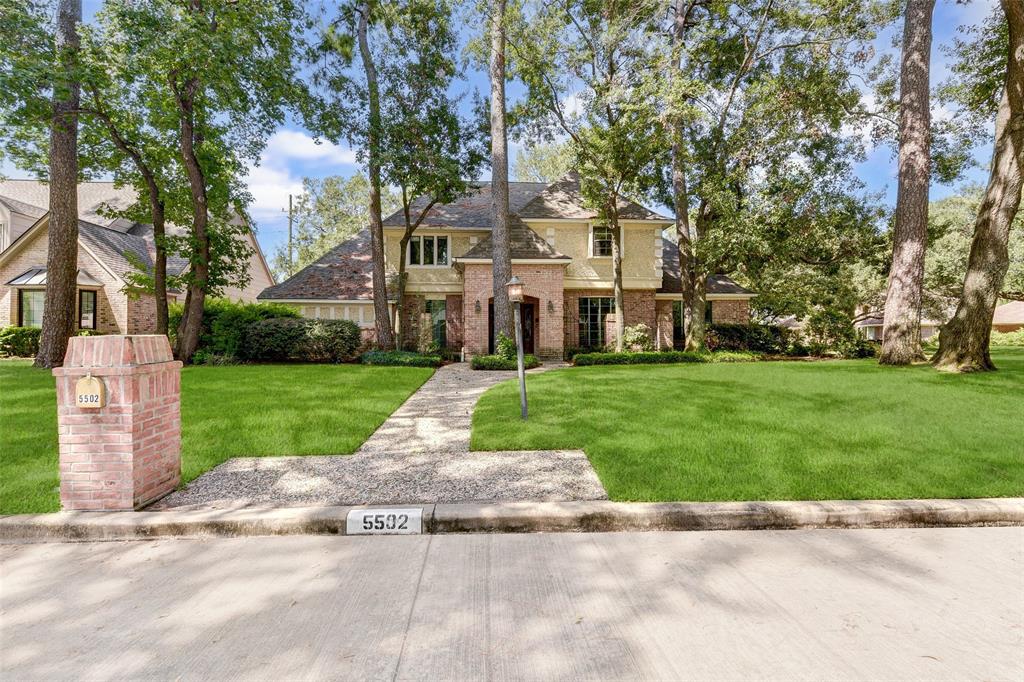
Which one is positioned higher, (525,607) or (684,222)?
(684,222)

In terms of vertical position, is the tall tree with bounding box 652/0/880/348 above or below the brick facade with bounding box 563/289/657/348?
above

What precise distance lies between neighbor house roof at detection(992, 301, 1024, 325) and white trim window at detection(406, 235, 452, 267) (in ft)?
145

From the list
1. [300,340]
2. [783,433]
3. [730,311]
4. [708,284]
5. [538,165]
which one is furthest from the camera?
[538,165]

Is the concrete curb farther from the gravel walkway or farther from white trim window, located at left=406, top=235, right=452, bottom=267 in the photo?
white trim window, located at left=406, top=235, right=452, bottom=267

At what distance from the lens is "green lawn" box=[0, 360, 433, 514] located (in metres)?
4.23

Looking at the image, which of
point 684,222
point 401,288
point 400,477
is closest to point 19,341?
point 401,288

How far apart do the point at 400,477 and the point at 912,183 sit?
45.4ft

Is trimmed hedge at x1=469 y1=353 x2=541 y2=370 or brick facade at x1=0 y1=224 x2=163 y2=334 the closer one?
trimmed hedge at x1=469 y1=353 x2=541 y2=370

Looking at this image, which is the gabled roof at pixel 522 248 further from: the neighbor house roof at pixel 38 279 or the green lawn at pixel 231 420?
the neighbor house roof at pixel 38 279

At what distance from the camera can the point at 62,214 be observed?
38.5ft

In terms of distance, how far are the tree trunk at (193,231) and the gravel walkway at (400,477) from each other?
11.8m

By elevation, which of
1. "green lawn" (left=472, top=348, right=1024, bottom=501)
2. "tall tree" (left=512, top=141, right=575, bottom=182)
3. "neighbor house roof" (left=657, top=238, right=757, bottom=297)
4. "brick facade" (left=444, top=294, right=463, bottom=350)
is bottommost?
"green lawn" (left=472, top=348, right=1024, bottom=501)

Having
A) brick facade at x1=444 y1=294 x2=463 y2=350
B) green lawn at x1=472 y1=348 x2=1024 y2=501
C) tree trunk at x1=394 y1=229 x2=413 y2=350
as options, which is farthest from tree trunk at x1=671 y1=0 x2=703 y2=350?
tree trunk at x1=394 y1=229 x2=413 y2=350

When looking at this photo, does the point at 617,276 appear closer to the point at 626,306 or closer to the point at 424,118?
the point at 626,306
